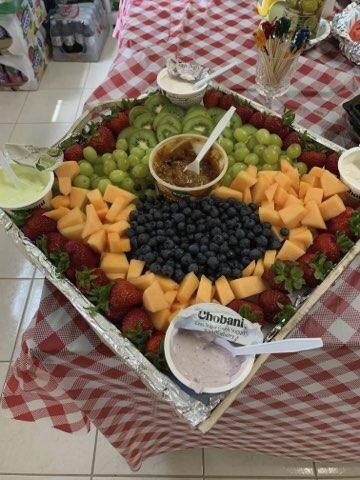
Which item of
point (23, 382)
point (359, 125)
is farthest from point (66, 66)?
point (23, 382)

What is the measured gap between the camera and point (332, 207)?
2.93 ft

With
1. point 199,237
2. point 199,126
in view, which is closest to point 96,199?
point 199,237

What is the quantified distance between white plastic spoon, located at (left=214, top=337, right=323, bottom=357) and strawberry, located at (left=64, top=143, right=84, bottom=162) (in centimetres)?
60

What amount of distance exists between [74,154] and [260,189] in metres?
0.47

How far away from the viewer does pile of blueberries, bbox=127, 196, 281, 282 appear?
82 centimetres

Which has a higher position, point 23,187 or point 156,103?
point 156,103

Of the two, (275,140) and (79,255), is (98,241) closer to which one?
(79,255)

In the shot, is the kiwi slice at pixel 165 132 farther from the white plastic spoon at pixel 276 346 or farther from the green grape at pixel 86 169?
the white plastic spoon at pixel 276 346

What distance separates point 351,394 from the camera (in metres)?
0.87

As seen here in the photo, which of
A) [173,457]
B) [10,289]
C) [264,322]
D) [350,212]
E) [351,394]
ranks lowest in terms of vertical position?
[10,289]

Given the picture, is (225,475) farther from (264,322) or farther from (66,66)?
(66,66)

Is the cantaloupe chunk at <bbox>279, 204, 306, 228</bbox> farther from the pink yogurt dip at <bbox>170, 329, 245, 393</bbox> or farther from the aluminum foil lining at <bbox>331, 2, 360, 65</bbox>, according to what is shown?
the aluminum foil lining at <bbox>331, 2, 360, 65</bbox>

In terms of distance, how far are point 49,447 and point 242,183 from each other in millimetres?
1091

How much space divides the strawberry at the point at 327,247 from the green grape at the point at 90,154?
22.5 inches
